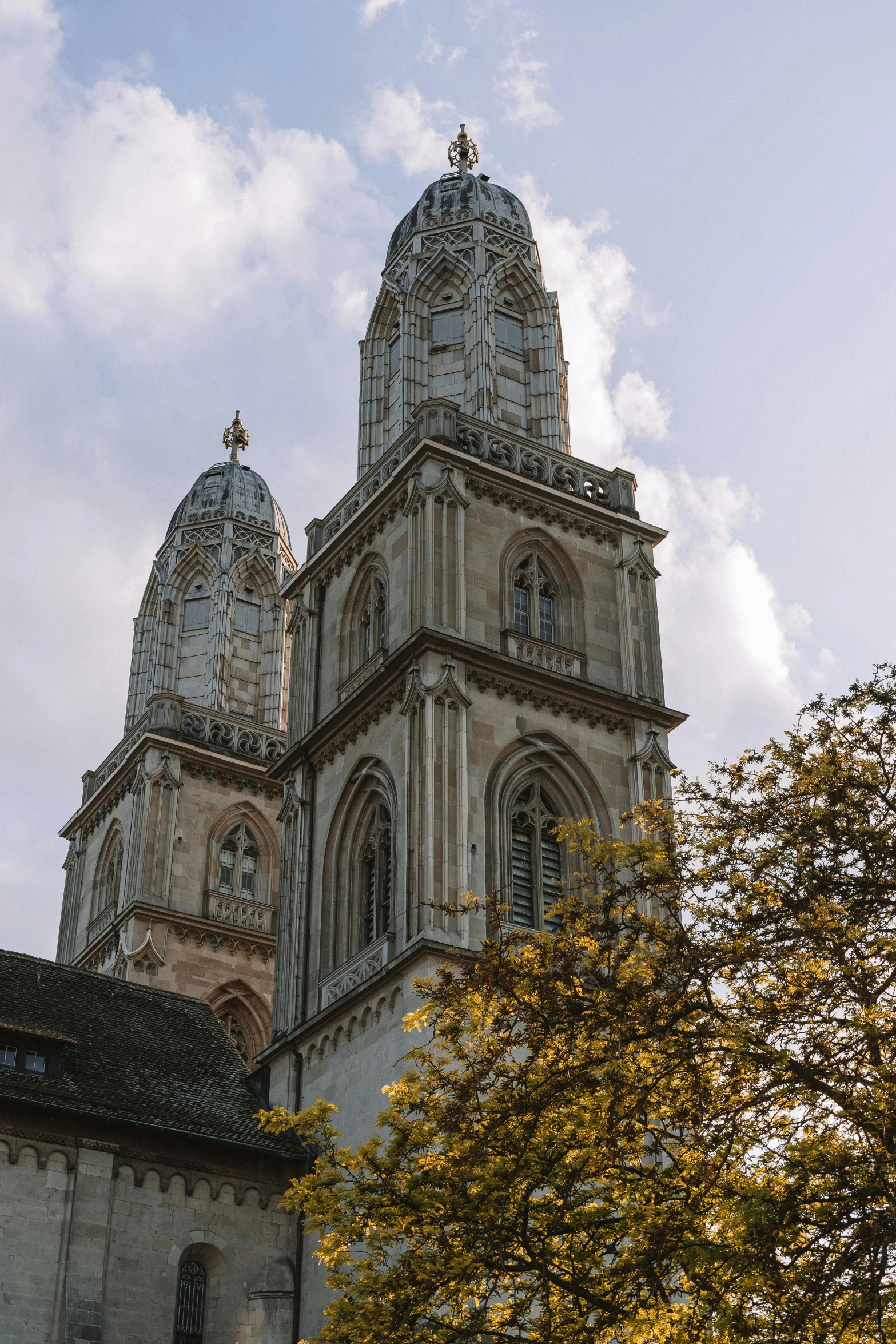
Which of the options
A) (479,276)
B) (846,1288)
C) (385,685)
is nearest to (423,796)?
(385,685)

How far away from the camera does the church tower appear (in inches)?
1683

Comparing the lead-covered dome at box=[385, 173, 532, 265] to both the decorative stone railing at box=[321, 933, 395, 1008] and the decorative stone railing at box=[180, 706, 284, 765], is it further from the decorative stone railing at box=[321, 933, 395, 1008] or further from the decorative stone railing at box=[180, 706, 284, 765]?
the decorative stone railing at box=[321, 933, 395, 1008]

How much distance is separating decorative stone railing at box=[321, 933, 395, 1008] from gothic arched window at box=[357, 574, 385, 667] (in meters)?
6.73

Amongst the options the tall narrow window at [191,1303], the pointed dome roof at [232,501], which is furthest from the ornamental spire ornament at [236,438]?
the tall narrow window at [191,1303]

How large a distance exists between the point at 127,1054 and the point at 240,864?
47.8 ft

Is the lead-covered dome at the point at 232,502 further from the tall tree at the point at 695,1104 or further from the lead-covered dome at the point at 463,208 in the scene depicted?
the tall tree at the point at 695,1104

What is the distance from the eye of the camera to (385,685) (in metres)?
33.1

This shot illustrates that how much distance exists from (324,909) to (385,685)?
447cm

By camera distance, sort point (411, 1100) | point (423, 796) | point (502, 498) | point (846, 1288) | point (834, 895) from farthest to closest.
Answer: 1. point (502, 498)
2. point (423, 796)
3. point (411, 1100)
4. point (834, 895)
5. point (846, 1288)

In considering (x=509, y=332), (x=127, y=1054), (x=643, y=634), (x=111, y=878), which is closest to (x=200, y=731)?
(x=111, y=878)

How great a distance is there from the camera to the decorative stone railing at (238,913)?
4356cm

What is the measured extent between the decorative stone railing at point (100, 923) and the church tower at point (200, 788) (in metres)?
0.05

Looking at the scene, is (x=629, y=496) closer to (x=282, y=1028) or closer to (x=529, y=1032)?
(x=282, y=1028)

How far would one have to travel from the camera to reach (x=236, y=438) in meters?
56.2
